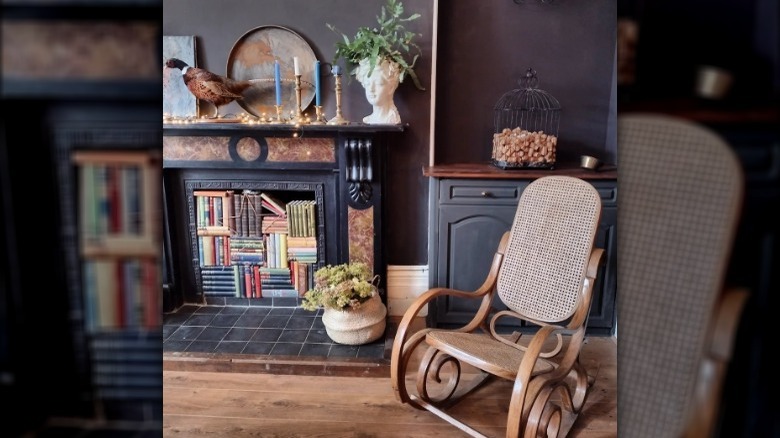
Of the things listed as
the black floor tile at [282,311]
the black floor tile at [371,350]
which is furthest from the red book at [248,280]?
the black floor tile at [371,350]

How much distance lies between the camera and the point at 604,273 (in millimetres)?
1556

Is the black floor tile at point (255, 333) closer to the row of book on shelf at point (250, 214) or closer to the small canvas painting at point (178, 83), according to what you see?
the row of book on shelf at point (250, 214)

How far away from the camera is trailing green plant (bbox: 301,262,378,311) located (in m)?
1.47

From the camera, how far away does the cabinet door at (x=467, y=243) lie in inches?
59.6

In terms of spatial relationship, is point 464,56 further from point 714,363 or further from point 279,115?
point 714,363

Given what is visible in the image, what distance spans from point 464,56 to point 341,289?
91cm

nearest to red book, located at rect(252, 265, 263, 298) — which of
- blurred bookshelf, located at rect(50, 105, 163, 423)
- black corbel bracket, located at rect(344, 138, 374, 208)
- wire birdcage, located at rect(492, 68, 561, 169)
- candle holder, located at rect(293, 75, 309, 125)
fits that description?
black corbel bracket, located at rect(344, 138, 374, 208)


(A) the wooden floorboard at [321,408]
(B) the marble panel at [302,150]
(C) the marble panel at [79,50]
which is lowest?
(A) the wooden floorboard at [321,408]

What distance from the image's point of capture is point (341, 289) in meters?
1.46

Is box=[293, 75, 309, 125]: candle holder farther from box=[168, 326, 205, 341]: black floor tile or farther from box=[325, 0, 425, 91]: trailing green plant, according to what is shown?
box=[168, 326, 205, 341]: black floor tile

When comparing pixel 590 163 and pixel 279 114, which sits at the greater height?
pixel 279 114

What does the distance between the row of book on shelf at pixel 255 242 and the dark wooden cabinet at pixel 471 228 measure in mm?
484

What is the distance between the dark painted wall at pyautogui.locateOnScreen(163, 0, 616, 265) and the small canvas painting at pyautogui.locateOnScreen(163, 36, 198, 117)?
0.03 meters

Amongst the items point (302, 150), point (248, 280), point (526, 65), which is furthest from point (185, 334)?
point (526, 65)
